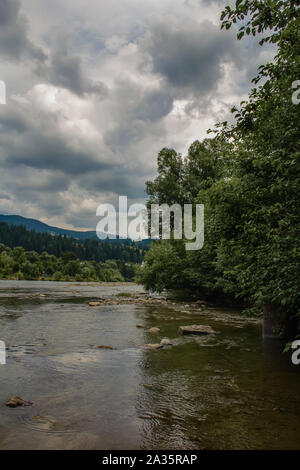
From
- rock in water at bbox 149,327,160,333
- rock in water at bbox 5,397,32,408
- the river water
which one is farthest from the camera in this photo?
rock in water at bbox 149,327,160,333

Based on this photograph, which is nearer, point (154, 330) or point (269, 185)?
point (269, 185)

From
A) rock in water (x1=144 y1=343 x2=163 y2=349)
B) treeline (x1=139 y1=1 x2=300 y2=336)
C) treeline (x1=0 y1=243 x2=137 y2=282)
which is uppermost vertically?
treeline (x1=139 y1=1 x2=300 y2=336)

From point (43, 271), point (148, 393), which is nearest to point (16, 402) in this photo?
point (148, 393)

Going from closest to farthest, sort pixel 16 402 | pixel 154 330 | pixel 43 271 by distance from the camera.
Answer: pixel 16 402
pixel 154 330
pixel 43 271

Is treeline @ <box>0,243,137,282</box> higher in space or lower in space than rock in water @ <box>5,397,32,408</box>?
lower

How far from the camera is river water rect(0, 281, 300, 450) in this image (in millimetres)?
5066

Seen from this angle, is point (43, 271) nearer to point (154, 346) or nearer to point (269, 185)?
point (154, 346)

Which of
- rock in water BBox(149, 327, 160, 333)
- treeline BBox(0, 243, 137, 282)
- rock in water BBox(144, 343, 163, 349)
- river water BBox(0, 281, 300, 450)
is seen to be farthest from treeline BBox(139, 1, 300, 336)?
treeline BBox(0, 243, 137, 282)

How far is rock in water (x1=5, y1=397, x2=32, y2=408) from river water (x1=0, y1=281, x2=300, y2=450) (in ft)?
0.46

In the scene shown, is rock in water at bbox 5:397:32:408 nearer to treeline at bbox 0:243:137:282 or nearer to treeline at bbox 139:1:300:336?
treeline at bbox 139:1:300:336

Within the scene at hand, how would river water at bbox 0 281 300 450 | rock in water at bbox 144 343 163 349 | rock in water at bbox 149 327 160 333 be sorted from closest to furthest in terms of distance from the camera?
river water at bbox 0 281 300 450 < rock in water at bbox 144 343 163 349 < rock in water at bbox 149 327 160 333

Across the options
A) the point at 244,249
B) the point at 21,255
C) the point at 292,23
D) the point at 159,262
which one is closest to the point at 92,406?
the point at 244,249

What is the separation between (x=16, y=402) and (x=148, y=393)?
265cm

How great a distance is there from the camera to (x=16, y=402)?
6.27 m
